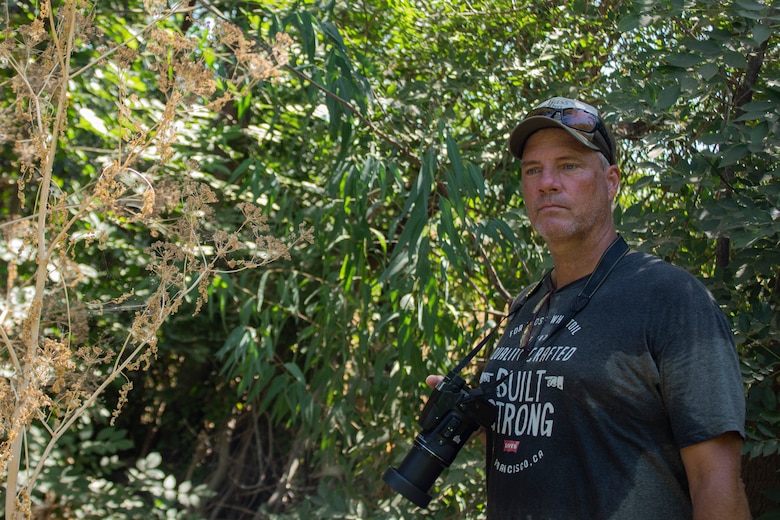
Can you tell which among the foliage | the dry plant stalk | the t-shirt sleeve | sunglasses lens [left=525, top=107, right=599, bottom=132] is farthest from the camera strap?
the dry plant stalk

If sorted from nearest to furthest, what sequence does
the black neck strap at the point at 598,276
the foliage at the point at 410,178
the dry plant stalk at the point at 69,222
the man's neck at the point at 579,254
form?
the dry plant stalk at the point at 69,222 < the black neck strap at the point at 598,276 < the man's neck at the point at 579,254 < the foliage at the point at 410,178

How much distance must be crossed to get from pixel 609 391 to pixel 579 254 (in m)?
0.39

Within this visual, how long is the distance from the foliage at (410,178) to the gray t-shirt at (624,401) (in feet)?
1.96

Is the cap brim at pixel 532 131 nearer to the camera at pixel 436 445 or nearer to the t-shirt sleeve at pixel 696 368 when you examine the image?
the t-shirt sleeve at pixel 696 368

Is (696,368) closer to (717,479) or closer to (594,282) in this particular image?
(717,479)

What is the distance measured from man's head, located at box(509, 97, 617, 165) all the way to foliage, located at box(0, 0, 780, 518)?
1.29 ft

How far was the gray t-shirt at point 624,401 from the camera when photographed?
→ 1312 millimetres

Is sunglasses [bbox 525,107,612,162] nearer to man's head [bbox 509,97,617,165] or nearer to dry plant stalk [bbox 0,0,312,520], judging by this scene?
man's head [bbox 509,97,617,165]

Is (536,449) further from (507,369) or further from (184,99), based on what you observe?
(184,99)

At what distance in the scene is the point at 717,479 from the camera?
4.17 ft

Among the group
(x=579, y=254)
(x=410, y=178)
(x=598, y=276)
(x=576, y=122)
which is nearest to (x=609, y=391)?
(x=598, y=276)

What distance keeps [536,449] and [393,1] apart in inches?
102

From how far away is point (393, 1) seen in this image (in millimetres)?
3514

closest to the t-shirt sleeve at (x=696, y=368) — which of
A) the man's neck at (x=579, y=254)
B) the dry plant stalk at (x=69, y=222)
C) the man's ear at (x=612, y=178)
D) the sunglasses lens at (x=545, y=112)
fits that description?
the man's neck at (x=579, y=254)
